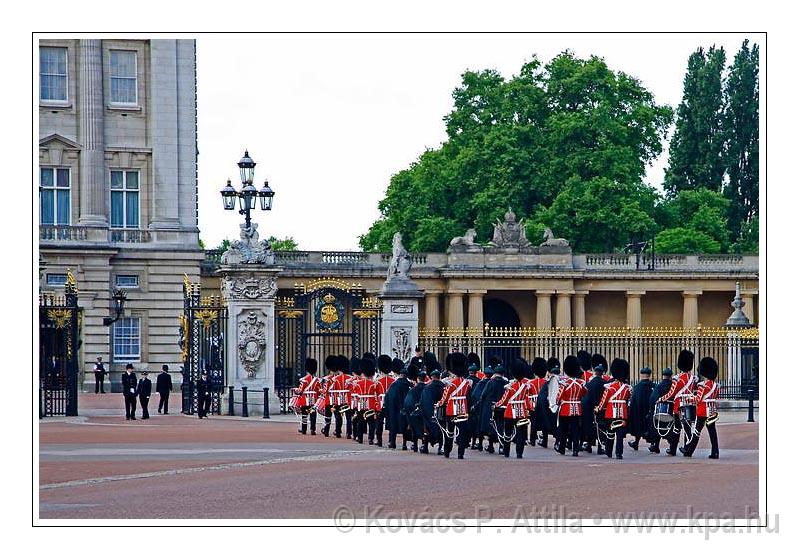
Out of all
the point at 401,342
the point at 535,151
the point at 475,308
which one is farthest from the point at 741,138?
the point at 401,342

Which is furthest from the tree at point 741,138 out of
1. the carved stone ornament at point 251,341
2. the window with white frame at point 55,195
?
the carved stone ornament at point 251,341

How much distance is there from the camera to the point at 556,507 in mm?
15359

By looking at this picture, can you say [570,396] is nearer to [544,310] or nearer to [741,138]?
[544,310]

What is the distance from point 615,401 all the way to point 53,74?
28.4m

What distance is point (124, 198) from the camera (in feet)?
154

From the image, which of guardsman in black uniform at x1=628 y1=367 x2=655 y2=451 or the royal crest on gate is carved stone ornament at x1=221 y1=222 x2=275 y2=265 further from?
guardsman in black uniform at x1=628 y1=367 x2=655 y2=451

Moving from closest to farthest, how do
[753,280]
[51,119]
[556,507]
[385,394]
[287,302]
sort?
[556,507]
[385,394]
[287,302]
[51,119]
[753,280]

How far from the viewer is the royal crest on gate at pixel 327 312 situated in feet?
102

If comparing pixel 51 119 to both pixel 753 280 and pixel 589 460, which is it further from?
pixel 589 460

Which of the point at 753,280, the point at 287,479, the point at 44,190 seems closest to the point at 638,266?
the point at 753,280

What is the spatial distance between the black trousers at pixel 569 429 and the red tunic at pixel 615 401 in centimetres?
43

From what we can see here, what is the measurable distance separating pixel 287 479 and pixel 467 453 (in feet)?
16.1

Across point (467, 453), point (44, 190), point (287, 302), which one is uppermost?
point (44, 190)

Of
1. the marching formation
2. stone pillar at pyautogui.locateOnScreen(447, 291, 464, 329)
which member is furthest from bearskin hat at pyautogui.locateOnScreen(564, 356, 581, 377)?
stone pillar at pyautogui.locateOnScreen(447, 291, 464, 329)
